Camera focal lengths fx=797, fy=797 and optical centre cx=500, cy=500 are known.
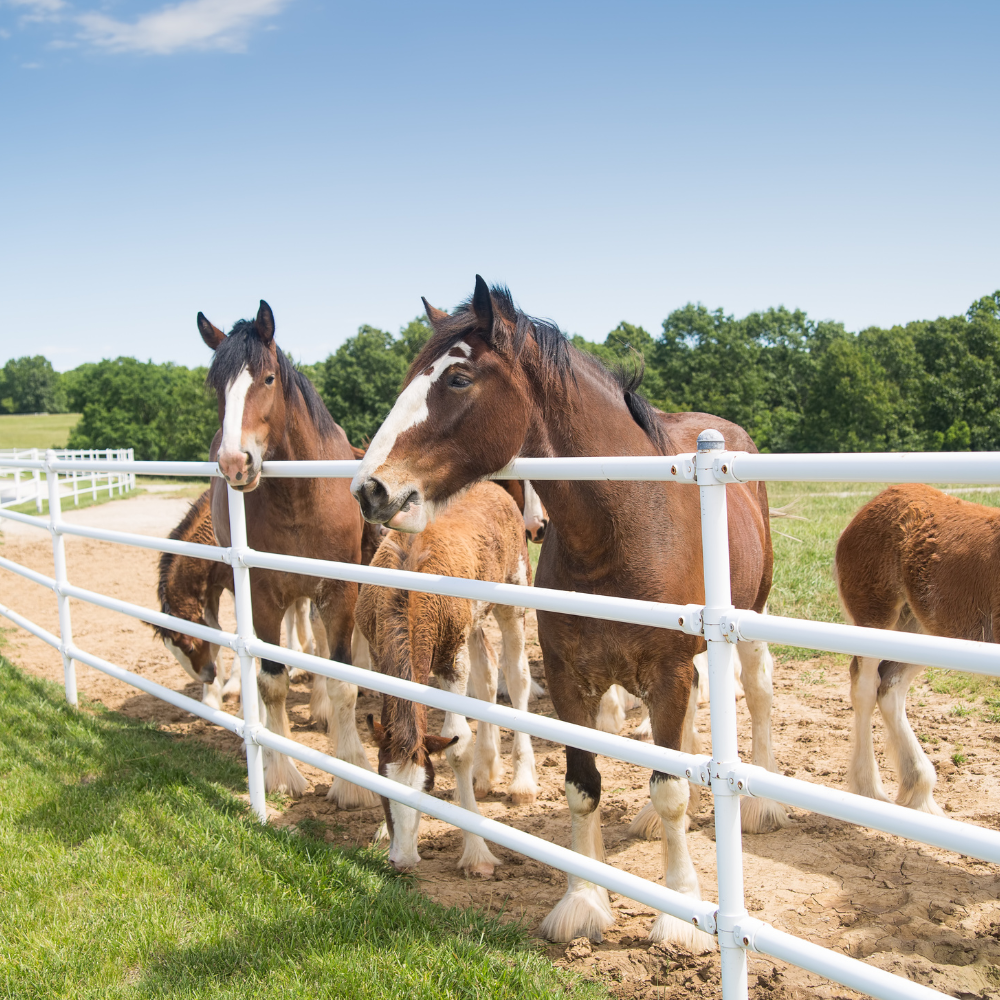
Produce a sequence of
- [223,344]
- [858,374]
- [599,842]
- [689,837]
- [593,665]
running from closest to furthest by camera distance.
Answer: [593,665], [599,842], [689,837], [223,344], [858,374]

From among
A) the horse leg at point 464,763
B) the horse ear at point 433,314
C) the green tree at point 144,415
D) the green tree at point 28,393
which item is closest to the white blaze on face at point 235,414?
the horse ear at point 433,314

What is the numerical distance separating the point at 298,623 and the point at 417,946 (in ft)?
16.4

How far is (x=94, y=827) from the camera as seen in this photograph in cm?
363

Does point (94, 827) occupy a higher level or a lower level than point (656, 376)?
lower

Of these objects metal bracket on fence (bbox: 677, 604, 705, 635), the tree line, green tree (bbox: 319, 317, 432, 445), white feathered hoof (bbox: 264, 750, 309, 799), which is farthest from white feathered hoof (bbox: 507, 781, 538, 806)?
green tree (bbox: 319, 317, 432, 445)

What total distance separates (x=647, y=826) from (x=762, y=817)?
54 cm

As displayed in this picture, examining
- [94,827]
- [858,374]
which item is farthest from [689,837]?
[858,374]

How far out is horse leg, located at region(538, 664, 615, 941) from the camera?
9.29 ft

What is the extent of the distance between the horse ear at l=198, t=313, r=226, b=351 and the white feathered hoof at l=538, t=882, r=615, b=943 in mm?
3644

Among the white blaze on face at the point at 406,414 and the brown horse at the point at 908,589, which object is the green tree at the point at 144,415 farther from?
the white blaze on face at the point at 406,414

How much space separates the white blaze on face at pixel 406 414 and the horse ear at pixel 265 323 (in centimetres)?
210

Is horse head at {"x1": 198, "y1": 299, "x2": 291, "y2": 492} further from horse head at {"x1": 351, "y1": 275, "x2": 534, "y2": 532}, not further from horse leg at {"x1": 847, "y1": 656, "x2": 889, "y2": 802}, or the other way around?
horse leg at {"x1": 847, "y1": 656, "x2": 889, "y2": 802}

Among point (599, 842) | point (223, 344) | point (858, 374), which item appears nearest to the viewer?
point (599, 842)

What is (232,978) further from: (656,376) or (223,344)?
(656,376)
